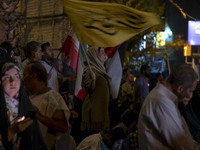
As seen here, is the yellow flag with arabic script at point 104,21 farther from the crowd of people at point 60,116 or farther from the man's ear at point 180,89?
the man's ear at point 180,89

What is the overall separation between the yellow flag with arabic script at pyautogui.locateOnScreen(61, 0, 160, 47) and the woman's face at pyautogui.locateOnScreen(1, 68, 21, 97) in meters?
1.56

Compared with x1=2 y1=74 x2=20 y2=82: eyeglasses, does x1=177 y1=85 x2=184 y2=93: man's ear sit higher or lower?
lower

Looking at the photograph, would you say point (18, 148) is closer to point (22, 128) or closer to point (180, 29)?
point (22, 128)

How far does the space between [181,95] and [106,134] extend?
1764 millimetres

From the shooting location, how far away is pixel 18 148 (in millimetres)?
3471

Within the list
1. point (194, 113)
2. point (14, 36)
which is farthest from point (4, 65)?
point (14, 36)

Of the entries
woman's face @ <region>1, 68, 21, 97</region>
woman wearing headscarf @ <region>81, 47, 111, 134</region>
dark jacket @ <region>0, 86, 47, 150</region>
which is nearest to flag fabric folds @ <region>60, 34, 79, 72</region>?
woman wearing headscarf @ <region>81, 47, 111, 134</region>

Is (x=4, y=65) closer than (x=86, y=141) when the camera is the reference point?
Yes

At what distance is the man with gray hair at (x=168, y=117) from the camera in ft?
12.6

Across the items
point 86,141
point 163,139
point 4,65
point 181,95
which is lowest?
point 86,141

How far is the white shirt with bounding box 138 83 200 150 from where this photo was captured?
12.6ft

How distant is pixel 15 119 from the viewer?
3.54m

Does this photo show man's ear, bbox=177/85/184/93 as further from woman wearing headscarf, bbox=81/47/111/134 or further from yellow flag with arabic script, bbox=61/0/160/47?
woman wearing headscarf, bbox=81/47/111/134

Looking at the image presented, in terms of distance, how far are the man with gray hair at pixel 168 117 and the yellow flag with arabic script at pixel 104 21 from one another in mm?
1378
